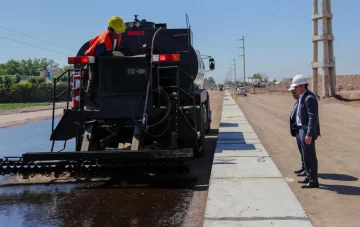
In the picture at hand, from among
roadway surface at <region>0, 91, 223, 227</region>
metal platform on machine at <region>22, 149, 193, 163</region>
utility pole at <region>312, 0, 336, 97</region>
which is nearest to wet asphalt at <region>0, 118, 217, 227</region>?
roadway surface at <region>0, 91, 223, 227</region>

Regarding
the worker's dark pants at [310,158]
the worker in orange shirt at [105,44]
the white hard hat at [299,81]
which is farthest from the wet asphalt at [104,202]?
the white hard hat at [299,81]

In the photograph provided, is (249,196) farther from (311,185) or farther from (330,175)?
(330,175)

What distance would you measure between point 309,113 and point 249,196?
5.17 ft

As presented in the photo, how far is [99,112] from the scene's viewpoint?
8297mm

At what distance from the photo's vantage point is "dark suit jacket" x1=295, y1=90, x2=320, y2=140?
6.40 meters

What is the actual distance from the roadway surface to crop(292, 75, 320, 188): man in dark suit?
1.67 meters

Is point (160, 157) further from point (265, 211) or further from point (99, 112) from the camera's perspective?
point (265, 211)

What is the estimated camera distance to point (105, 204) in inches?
251

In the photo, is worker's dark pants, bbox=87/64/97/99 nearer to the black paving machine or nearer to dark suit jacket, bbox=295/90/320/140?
the black paving machine

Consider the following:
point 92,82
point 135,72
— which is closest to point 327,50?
point 135,72

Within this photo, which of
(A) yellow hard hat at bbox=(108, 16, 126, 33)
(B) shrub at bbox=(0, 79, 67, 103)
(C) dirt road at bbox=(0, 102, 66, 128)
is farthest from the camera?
(B) shrub at bbox=(0, 79, 67, 103)

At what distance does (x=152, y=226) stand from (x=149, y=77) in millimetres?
3532

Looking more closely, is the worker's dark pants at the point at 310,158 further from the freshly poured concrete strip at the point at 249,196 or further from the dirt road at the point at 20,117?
the dirt road at the point at 20,117

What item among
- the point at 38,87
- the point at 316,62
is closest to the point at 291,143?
the point at 316,62
